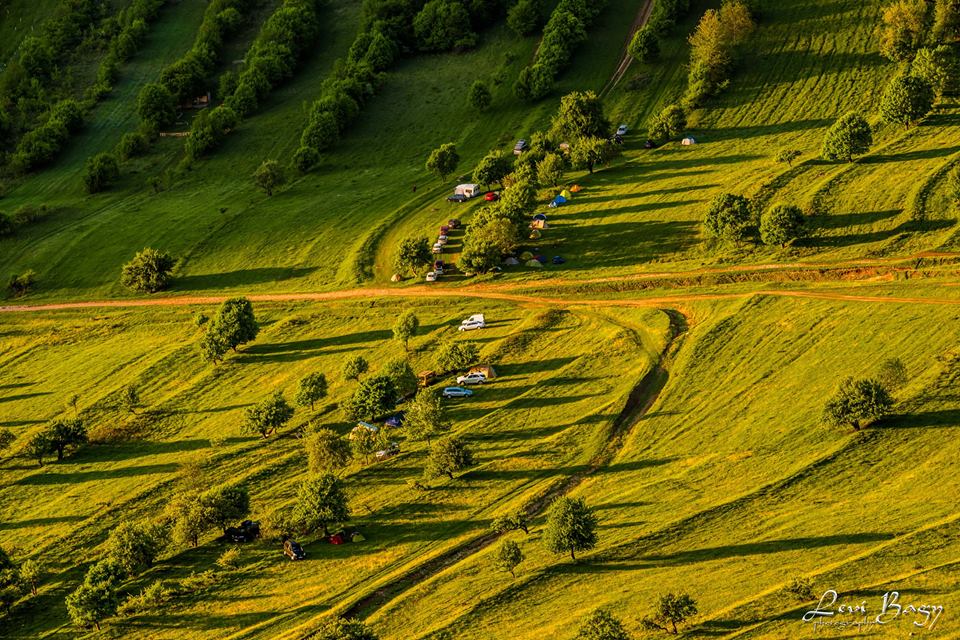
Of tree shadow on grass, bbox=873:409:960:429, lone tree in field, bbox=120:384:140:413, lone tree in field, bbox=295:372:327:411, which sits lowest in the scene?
tree shadow on grass, bbox=873:409:960:429

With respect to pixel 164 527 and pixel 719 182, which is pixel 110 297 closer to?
pixel 164 527

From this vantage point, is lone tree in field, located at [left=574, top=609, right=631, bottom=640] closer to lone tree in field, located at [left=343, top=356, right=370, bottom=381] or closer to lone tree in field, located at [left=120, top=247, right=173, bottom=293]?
lone tree in field, located at [left=343, top=356, right=370, bottom=381]

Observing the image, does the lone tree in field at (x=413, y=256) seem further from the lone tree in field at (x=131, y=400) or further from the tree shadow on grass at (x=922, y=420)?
the tree shadow on grass at (x=922, y=420)

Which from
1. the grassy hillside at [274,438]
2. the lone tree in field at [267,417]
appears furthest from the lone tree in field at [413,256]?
the lone tree in field at [267,417]

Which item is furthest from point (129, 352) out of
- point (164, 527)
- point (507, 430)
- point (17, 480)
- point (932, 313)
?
point (932, 313)

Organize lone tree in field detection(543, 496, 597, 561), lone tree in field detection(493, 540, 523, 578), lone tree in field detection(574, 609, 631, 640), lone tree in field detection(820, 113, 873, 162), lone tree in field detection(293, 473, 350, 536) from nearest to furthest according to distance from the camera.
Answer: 1. lone tree in field detection(574, 609, 631, 640)
2. lone tree in field detection(493, 540, 523, 578)
3. lone tree in field detection(543, 496, 597, 561)
4. lone tree in field detection(293, 473, 350, 536)
5. lone tree in field detection(820, 113, 873, 162)

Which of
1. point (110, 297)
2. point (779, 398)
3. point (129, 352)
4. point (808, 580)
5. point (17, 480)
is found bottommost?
point (808, 580)

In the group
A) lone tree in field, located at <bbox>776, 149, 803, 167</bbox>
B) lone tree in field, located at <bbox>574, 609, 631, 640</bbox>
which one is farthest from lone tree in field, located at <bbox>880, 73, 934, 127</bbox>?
lone tree in field, located at <bbox>574, 609, 631, 640</bbox>
